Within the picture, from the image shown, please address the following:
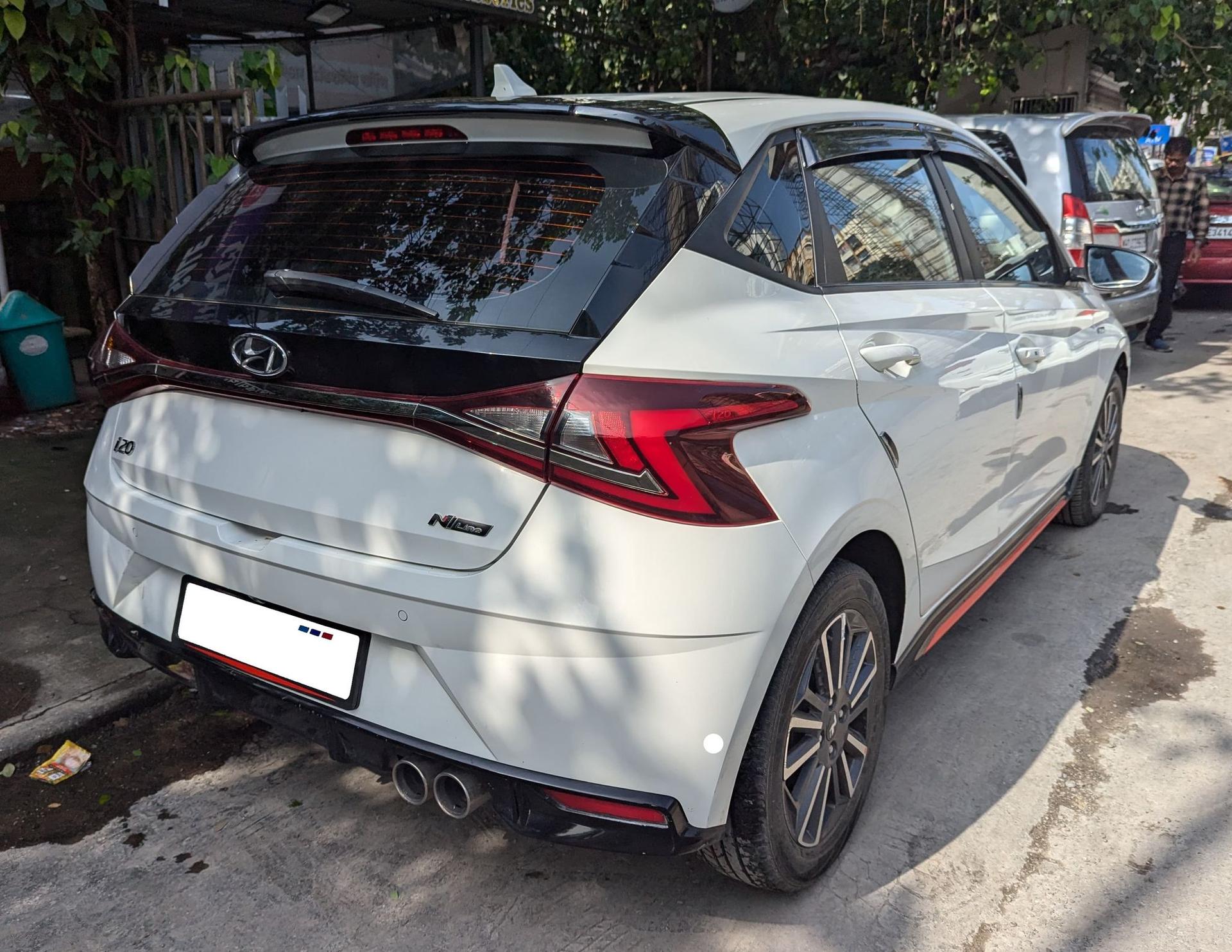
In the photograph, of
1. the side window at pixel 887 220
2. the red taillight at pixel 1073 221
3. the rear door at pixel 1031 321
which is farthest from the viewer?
the red taillight at pixel 1073 221

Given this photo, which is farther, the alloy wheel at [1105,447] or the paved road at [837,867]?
the alloy wheel at [1105,447]

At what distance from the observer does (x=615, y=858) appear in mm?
2650

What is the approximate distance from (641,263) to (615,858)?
148 cm

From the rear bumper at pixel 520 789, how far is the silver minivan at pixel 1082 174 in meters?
6.17

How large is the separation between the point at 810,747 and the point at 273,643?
1197 millimetres

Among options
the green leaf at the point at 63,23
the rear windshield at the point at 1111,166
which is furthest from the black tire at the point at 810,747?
the rear windshield at the point at 1111,166

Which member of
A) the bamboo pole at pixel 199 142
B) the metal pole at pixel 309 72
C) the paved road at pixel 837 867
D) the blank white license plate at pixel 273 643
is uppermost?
the metal pole at pixel 309 72

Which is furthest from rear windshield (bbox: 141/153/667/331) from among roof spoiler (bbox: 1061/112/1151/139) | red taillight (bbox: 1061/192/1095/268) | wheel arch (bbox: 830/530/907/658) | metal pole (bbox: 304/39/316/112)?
metal pole (bbox: 304/39/316/112)

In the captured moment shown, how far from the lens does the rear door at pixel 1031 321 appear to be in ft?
11.3

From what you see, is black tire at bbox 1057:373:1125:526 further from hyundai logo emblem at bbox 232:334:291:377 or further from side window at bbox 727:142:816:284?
hyundai logo emblem at bbox 232:334:291:377

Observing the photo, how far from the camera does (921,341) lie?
276 cm

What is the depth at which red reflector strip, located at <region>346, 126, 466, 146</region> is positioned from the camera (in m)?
2.34

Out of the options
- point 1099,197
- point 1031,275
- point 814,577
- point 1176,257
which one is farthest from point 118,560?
point 1176,257

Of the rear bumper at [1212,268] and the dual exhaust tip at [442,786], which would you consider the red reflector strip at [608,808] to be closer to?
the dual exhaust tip at [442,786]
